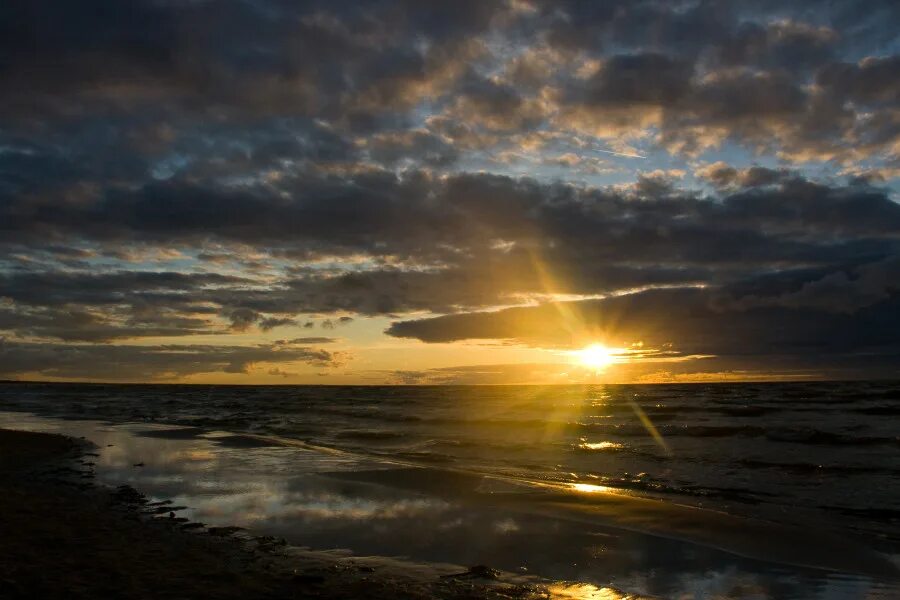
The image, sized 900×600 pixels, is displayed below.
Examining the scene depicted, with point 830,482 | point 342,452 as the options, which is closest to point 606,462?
point 830,482

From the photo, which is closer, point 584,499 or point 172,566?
point 172,566

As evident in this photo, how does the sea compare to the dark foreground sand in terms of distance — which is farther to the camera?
the sea

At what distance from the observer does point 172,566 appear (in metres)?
8.57

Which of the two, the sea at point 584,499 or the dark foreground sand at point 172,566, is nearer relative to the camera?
the dark foreground sand at point 172,566

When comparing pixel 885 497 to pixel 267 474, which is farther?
pixel 267 474

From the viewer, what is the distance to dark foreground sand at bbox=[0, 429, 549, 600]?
7.61 meters

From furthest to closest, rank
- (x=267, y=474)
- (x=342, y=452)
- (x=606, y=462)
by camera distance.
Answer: (x=342, y=452) < (x=606, y=462) < (x=267, y=474)

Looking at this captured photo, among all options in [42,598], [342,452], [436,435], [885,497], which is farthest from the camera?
[436,435]

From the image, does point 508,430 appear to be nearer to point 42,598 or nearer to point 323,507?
point 323,507

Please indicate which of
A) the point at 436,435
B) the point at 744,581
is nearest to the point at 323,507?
the point at 744,581

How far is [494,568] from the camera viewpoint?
9.51 m

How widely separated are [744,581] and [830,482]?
12.5 m

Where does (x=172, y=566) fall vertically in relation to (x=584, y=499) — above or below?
above

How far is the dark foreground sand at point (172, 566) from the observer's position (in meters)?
7.61
